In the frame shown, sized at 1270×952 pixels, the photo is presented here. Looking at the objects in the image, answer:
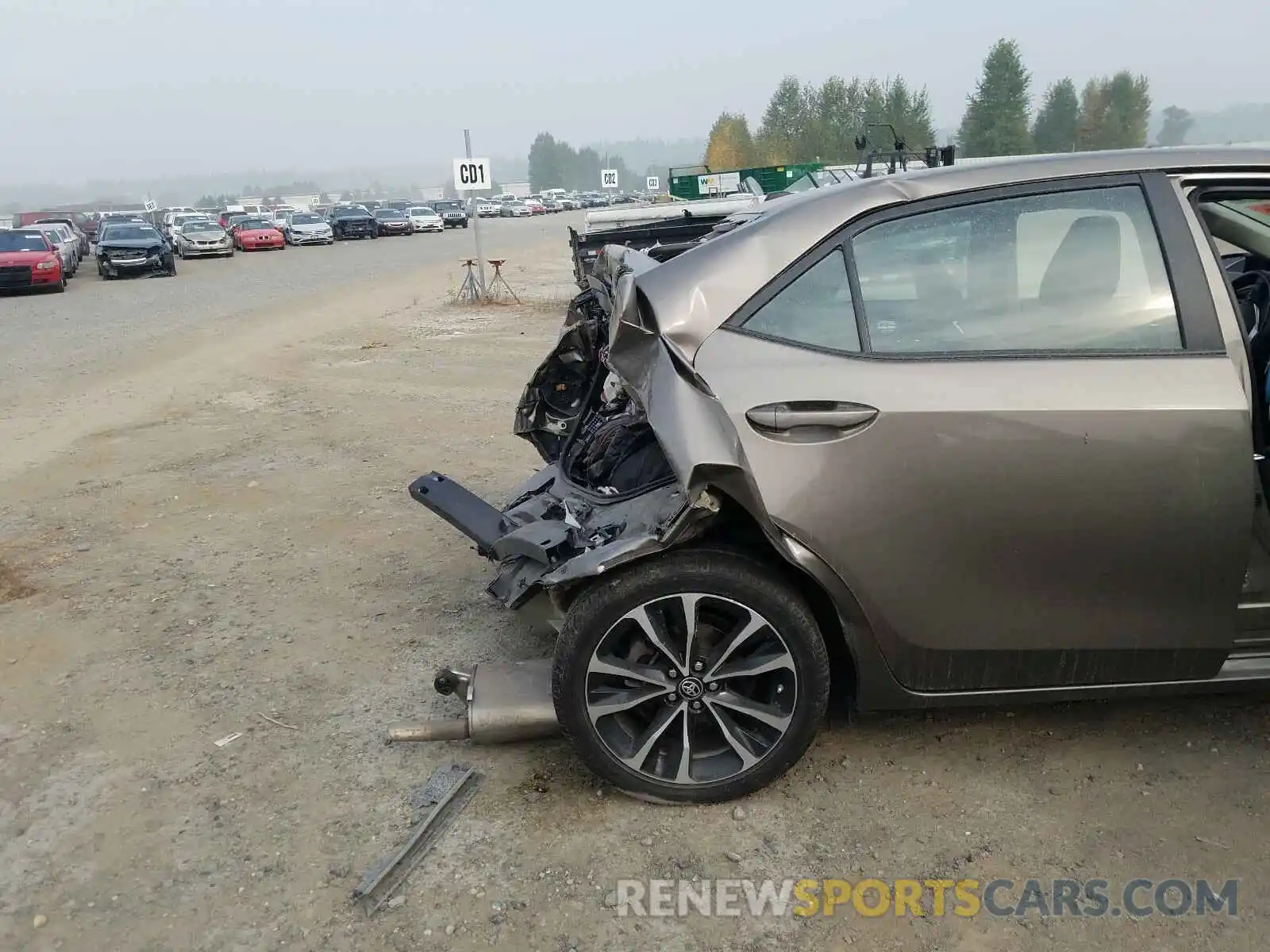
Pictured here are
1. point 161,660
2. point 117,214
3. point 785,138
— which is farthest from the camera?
point 785,138

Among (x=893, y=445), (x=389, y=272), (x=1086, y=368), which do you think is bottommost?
(x=389, y=272)

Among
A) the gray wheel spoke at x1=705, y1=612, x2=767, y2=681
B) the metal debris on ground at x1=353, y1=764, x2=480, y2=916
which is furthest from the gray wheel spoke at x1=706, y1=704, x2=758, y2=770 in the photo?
the metal debris on ground at x1=353, y1=764, x2=480, y2=916

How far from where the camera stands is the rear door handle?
8.97ft

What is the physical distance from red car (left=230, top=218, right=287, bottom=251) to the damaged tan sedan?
3562 cm

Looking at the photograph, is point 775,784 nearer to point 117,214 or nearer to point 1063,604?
point 1063,604

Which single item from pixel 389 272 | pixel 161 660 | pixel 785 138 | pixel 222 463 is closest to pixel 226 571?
pixel 161 660

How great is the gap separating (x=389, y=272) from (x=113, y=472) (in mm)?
19117

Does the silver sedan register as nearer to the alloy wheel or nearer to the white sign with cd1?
the white sign with cd1

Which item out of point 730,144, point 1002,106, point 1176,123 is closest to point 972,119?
point 1002,106

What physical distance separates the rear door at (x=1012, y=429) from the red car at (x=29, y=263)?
22320mm

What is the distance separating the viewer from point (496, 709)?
3.28m

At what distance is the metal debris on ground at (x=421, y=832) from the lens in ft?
8.71

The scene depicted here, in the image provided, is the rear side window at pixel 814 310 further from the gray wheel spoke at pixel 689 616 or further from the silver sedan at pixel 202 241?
the silver sedan at pixel 202 241

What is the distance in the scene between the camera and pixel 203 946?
2.49 meters
